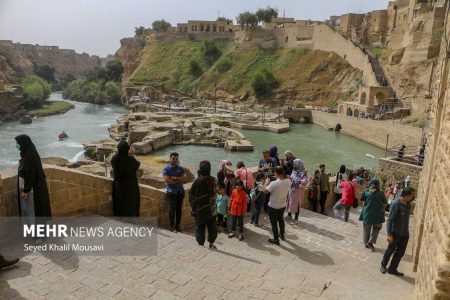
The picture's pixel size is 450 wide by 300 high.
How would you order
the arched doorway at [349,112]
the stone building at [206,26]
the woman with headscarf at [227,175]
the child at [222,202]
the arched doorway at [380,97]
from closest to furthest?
the child at [222,202] < the woman with headscarf at [227,175] < the arched doorway at [380,97] < the arched doorway at [349,112] < the stone building at [206,26]

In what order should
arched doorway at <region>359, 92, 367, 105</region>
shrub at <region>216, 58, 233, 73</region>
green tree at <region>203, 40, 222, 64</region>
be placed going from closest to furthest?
arched doorway at <region>359, 92, 367, 105</region> < shrub at <region>216, 58, 233, 73</region> < green tree at <region>203, 40, 222, 64</region>

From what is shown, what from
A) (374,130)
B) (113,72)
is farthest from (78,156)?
(113,72)

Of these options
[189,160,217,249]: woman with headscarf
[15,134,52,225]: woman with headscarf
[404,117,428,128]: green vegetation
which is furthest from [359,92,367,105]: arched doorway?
[15,134,52,225]: woman with headscarf

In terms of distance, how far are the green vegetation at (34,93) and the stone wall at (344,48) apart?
1772 inches

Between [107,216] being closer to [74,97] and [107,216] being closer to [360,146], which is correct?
[360,146]

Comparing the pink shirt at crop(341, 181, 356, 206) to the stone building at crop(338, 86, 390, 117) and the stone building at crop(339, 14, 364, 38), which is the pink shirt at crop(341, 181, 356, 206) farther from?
the stone building at crop(339, 14, 364, 38)

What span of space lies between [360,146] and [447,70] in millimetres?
27619

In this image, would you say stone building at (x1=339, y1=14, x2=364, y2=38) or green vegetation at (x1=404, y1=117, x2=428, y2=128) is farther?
stone building at (x1=339, y1=14, x2=364, y2=38)

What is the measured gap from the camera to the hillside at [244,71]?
50.2 m

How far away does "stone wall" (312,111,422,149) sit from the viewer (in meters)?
27.1

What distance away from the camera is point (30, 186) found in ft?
15.7

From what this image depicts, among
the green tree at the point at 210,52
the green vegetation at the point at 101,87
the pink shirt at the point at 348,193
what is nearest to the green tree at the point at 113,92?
the green vegetation at the point at 101,87

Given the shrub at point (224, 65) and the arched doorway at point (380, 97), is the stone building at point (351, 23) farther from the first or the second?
the arched doorway at point (380, 97)

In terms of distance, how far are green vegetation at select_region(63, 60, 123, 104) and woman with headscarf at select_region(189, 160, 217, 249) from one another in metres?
72.5
